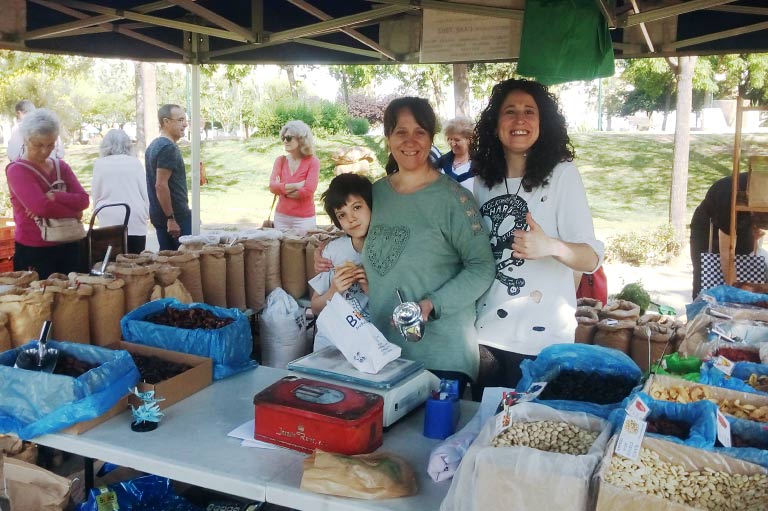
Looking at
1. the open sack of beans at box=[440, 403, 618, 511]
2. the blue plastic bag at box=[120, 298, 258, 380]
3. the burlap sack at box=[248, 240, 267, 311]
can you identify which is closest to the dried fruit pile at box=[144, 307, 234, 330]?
the blue plastic bag at box=[120, 298, 258, 380]

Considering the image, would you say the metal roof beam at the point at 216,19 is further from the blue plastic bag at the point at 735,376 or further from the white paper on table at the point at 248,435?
the blue plastic bag at the point at 735,376

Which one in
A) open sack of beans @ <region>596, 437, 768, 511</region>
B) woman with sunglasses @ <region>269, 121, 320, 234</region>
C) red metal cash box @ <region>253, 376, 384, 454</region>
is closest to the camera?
open sack of beans @ <region>596, 437, 768, 511</region>

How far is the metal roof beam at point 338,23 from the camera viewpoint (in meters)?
3.88

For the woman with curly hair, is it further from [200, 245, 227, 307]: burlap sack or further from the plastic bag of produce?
[200, 245, 227, 307]: burlap sack

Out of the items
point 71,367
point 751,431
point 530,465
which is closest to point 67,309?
point 71,367

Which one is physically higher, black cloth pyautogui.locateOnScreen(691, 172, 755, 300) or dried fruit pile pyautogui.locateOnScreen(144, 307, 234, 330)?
black cloth pyautogui.locateOnScreen(691, 172, 755, 300)

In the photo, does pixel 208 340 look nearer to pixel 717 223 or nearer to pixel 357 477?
pixel 357 477

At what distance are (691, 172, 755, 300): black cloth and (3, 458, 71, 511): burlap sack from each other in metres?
4.28

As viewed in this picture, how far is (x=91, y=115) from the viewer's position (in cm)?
3847

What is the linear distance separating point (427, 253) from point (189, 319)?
1037 millimetres

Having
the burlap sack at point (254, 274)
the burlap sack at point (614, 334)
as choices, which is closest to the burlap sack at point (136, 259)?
the burlap sack at point (254, 274)

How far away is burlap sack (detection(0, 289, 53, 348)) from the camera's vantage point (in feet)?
8.87

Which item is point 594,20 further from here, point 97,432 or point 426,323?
point 97,432

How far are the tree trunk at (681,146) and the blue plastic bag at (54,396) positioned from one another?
948 cm
